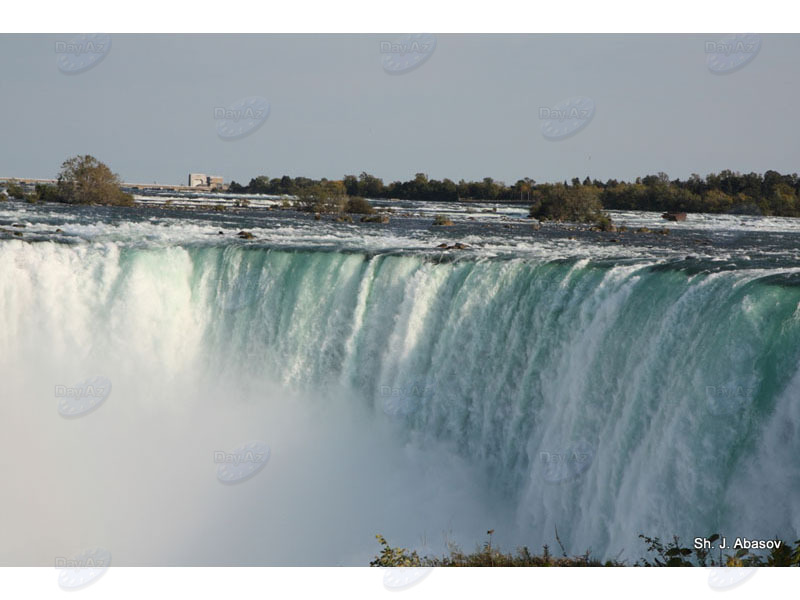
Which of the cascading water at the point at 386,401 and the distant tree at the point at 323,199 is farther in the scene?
the distant tree at the point at 323,199

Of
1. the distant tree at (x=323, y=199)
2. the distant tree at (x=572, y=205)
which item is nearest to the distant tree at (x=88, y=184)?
the distant tree at (x=323, y=199)

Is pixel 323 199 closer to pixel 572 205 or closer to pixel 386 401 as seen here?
pixel 572 205

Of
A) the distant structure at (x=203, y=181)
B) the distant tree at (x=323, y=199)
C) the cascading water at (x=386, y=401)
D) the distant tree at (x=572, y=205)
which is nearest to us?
the cascading water at (x=386, y=401)

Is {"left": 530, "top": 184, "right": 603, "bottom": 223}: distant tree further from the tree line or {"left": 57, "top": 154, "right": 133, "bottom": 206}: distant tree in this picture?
{"left": 57, "top": 154, "right": 133, "bottom": 206}: distant tree

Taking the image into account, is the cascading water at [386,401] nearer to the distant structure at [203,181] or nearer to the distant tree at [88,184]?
the distant tree at [88,184]

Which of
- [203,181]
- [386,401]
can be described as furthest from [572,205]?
[203,181]

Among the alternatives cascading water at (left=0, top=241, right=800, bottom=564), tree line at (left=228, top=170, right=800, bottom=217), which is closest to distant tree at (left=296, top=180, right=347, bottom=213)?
tree line at (left=228, top=170, right=800, bottom=217)
